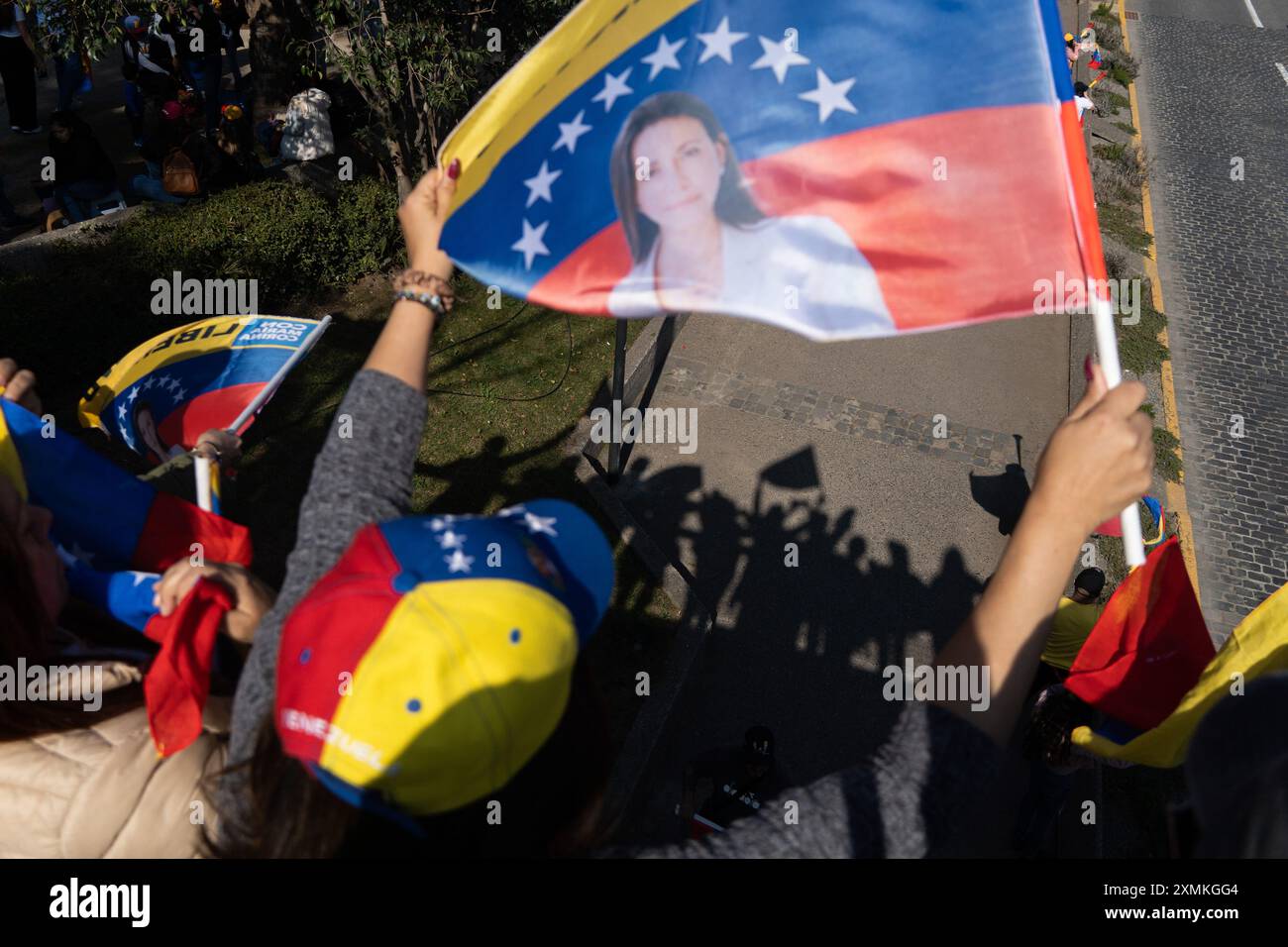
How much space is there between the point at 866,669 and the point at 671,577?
5.24 feet

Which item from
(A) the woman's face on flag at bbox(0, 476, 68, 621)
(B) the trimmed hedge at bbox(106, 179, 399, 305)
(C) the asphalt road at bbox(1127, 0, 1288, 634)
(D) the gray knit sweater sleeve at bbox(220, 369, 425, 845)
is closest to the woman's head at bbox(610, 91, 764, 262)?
(D) the gray knit sweater sleeve at bbox(220, 369, 425, 845)

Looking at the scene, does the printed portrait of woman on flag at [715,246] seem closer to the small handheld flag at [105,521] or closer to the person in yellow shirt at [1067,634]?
the small handheld flag at [105,521]

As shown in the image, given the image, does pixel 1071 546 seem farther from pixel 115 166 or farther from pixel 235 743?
pixel 115 166

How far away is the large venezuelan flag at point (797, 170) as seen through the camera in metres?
2.46

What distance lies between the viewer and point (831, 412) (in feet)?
28.5

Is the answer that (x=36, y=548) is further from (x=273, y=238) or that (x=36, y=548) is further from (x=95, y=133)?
(x=95, y=133)

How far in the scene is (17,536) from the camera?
227 cm

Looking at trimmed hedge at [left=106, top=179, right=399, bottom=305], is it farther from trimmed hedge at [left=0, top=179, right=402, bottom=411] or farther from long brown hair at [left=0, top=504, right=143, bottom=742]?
long brown hair at [left=0, top=504, right=143, bottom=742]

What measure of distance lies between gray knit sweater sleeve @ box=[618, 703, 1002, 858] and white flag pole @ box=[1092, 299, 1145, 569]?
2.58 ft

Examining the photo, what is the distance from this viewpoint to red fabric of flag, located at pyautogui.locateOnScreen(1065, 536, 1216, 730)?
115 inches

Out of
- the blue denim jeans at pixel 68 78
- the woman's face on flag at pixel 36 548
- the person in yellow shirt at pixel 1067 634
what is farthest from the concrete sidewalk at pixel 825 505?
the blue denim jeans at pixel 68 78

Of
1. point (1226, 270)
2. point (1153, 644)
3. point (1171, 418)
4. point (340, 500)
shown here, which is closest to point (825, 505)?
point (1171, 418)

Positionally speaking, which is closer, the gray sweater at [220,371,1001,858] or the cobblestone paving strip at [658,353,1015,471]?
the gray sweater at [220,371,1001,858]

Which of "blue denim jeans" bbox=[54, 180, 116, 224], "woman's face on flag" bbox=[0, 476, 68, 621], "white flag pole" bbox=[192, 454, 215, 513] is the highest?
"blue denim jeans" bbox=[54, 180, 116, 224]
